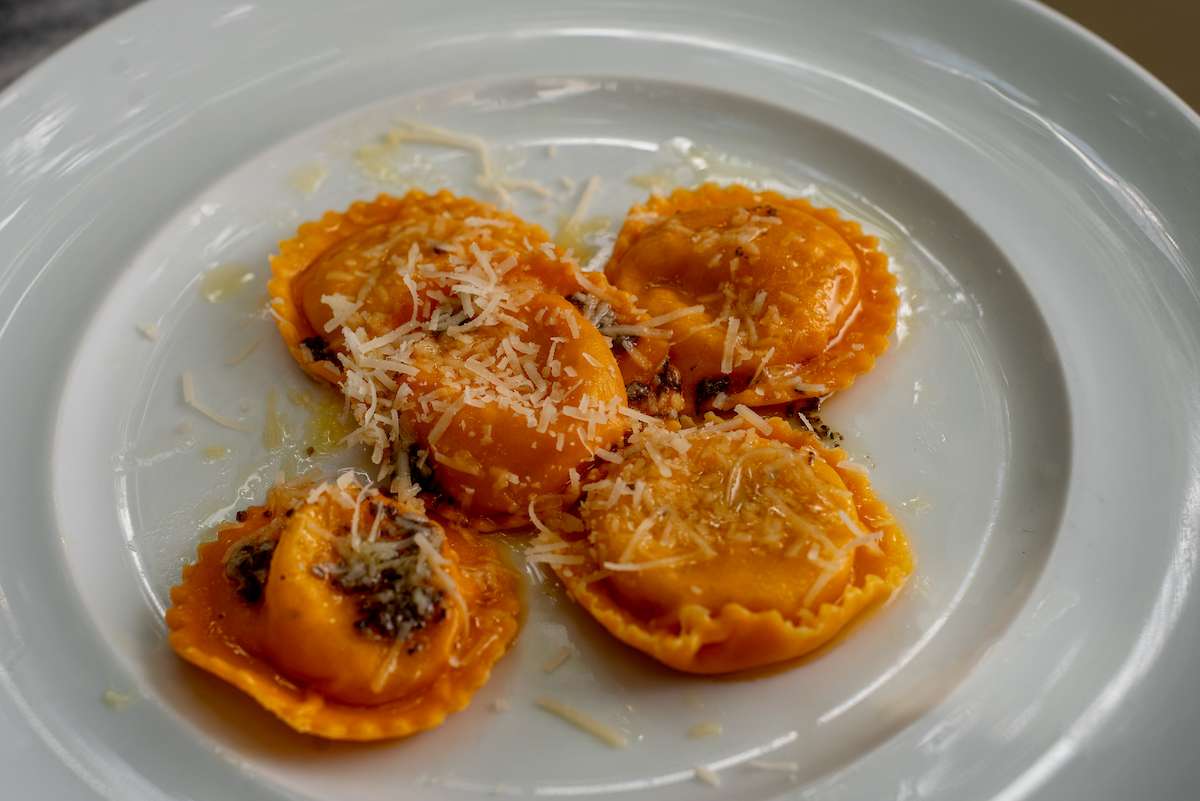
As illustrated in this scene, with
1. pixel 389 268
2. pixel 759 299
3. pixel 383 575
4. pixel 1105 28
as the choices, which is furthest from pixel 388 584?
pixel 1105 28

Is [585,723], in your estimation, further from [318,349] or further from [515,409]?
[318,349]

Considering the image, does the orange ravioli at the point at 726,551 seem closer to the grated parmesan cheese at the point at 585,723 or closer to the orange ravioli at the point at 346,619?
the grated parmesan cheese at the point at 585,723

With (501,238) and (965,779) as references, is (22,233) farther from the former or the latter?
(965,779)

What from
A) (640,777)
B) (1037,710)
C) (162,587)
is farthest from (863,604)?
(162,587)

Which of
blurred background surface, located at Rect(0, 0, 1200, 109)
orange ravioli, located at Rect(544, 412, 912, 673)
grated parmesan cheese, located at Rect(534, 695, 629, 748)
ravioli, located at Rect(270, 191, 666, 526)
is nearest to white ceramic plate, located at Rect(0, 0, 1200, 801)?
grated parmesan cheese, located at Rect(534, 695, 629, 748)

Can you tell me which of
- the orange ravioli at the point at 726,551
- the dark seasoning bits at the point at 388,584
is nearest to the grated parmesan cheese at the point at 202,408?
the dark seasoning bits at the point at 388,584
